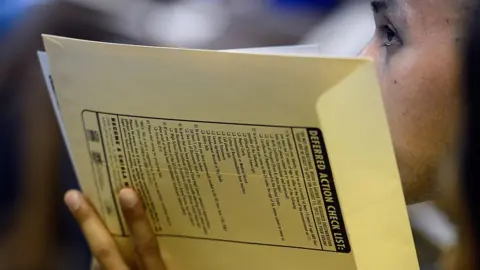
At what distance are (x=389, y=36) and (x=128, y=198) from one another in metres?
0.26

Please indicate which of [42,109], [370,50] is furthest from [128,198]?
[42,109]

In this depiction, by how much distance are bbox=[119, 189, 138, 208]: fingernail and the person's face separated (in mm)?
226

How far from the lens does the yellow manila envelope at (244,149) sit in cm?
50

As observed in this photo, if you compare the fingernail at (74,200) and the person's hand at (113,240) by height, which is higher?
the fingernail at (74,200)

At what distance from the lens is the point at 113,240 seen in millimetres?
677

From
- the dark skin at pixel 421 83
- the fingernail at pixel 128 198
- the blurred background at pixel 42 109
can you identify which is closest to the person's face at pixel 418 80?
the dark skin at pixel 421 83

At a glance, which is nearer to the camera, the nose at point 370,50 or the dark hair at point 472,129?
the dark hair at point 472,129

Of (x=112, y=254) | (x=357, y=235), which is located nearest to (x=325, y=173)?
(x=357, y=235)

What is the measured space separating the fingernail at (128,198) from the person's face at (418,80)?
0.23m

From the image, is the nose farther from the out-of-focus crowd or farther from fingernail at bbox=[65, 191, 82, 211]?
the out-of-focus crowd

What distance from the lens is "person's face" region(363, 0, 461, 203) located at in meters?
0.51

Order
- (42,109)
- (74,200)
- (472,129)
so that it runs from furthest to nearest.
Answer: (42,109), (74,200), (472,129)

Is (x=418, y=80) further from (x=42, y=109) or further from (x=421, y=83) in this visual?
(x=42, y=109)

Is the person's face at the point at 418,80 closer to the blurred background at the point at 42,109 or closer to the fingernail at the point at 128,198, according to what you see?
the fingernail at the point at 128,198
